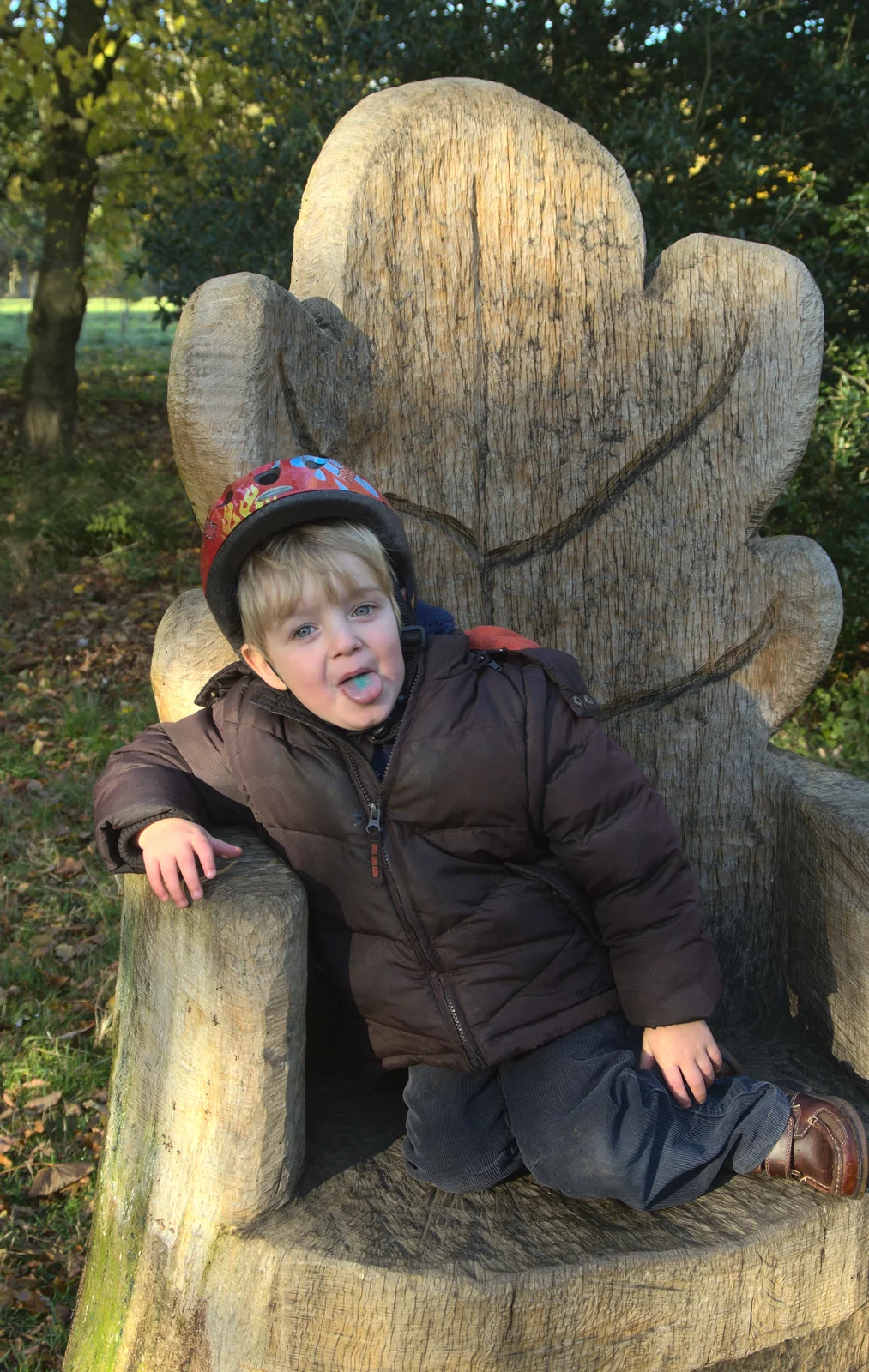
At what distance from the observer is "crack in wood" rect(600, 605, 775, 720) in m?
2.06

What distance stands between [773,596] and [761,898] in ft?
1.65

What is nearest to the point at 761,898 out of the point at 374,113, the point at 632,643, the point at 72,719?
the point at 632,643

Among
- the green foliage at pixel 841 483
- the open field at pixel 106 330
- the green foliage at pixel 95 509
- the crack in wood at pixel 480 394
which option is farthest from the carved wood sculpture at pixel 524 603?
the open field at pixel 106 330

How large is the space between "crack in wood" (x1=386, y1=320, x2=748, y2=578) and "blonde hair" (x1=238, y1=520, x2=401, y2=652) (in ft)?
1.43

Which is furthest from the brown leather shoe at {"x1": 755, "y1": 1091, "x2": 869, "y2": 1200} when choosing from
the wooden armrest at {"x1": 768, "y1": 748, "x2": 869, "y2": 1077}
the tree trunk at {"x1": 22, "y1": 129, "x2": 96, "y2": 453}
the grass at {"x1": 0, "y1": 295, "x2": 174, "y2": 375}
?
the grass at {"x1": 0, "y1": 295, "x2": 174, "y2": 375}

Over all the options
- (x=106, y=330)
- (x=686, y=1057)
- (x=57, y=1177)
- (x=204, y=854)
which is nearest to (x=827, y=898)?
(x=686, y=1057)

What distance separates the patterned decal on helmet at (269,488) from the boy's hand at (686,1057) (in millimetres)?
787

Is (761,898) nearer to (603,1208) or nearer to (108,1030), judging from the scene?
(603,1208)

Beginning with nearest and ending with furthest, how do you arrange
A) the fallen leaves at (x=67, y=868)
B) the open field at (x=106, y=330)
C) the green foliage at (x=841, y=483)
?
the fallen leaves at (x=67, y=868) → the green foliage at (x=841, y=483) → the open field at (x=106, y=330)

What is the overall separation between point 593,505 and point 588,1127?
1010 mm

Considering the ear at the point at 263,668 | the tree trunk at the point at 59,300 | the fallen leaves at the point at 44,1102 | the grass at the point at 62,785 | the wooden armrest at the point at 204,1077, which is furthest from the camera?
the tree trunk at the point at 59,300

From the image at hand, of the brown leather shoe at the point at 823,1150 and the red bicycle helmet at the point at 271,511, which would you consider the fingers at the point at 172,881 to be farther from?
the brown leather shoe at the point at 823,1150

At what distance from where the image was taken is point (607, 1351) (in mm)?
1383

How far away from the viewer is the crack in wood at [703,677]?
81.3 inches
